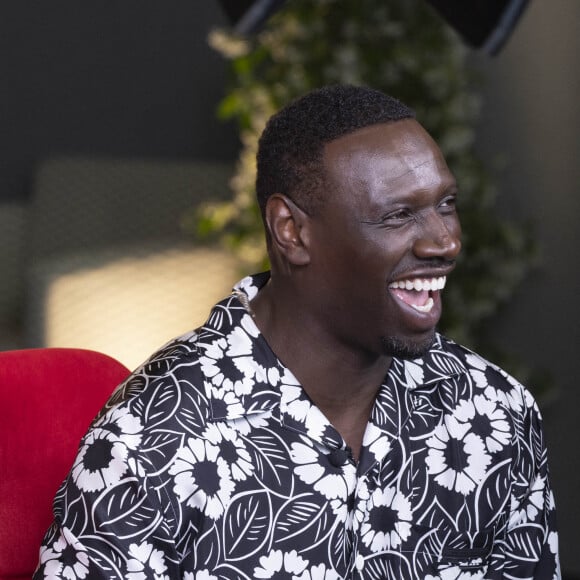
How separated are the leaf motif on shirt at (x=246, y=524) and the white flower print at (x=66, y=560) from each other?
0.55ft

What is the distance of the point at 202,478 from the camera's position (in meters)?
1.25

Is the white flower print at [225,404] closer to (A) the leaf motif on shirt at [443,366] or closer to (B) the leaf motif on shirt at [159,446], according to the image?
(B) the leaf motif on shirt at [159,446]

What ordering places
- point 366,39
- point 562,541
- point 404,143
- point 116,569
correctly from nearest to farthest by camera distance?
point 116,569
point 404,143
point 366,39
point 562,541

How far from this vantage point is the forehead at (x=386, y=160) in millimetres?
1270

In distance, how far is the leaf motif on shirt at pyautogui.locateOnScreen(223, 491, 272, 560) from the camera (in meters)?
1.26

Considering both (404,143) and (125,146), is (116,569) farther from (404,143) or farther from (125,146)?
(125,146)

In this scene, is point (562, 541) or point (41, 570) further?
point (562, 541)

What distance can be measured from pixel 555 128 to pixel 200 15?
46.3 inches

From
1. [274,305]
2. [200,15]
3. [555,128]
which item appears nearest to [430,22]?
[555,128]

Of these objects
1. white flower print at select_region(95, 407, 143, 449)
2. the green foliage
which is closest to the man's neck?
white flower print at select_region(95, 407, 143, 449)

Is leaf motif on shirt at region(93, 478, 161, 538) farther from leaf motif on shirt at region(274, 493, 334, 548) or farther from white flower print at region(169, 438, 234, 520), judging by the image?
leaf motif on shirt at region(274, 493, 334, 548)

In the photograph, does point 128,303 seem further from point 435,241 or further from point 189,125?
point 435,241

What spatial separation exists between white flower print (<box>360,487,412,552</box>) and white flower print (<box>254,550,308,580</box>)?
0.32 ft

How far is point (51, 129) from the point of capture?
Answer: 338 centimetres
